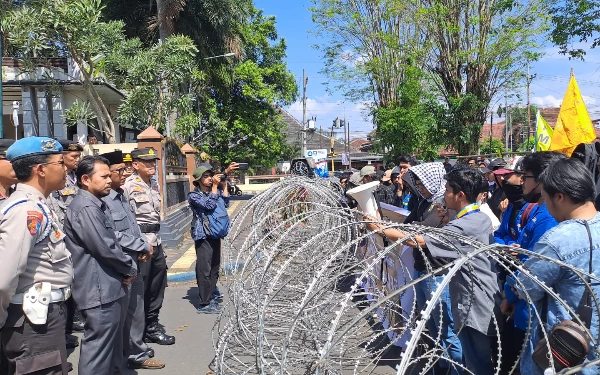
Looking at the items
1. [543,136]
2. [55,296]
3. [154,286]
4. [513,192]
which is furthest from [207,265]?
[543,136]

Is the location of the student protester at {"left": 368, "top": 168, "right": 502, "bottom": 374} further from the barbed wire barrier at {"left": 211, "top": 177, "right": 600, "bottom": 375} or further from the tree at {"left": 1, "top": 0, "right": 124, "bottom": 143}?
the tree at {"left": 1, "top": 0, "right": 124, "bottom": 143}

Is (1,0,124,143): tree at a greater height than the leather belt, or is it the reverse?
(1,0,124,143): tree

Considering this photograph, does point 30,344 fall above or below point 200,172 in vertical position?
below

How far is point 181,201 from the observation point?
13.9 m

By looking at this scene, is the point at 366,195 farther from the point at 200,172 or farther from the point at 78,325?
the point at 78,325

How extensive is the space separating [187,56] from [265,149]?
1115cm

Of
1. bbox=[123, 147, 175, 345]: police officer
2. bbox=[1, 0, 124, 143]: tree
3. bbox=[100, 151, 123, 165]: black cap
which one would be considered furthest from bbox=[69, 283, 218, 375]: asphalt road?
bbox=[1, 0, 124, 143]: tree

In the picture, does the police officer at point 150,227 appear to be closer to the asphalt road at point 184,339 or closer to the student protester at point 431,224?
the asphalt road at point 184,339

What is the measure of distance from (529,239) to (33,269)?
2998mm

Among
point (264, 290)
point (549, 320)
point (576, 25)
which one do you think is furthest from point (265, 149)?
point (549, 320)

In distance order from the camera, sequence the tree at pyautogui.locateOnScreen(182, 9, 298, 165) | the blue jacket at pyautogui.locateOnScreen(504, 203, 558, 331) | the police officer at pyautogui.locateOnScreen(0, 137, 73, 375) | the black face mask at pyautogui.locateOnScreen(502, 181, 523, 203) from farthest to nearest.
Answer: the tree at pyautogui.locateOnScreen(182, 9, 298, 165) < the black face mask at pyautogui.locateOnScreen(502, 181, 523, 203) < the blue jacket at pyautogui.locateOnScreen(504, 203, 558, 331) < the police officer at pyautogui.locateOnScreen(0, 137, 73, 375)

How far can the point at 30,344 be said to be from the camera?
266 cm

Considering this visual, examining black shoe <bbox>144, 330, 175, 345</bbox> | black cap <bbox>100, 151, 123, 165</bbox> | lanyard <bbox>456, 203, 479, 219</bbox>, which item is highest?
black cap <bbox>100, 151, 123, 165</bbox>

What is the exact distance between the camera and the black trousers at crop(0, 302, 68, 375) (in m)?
2.63
